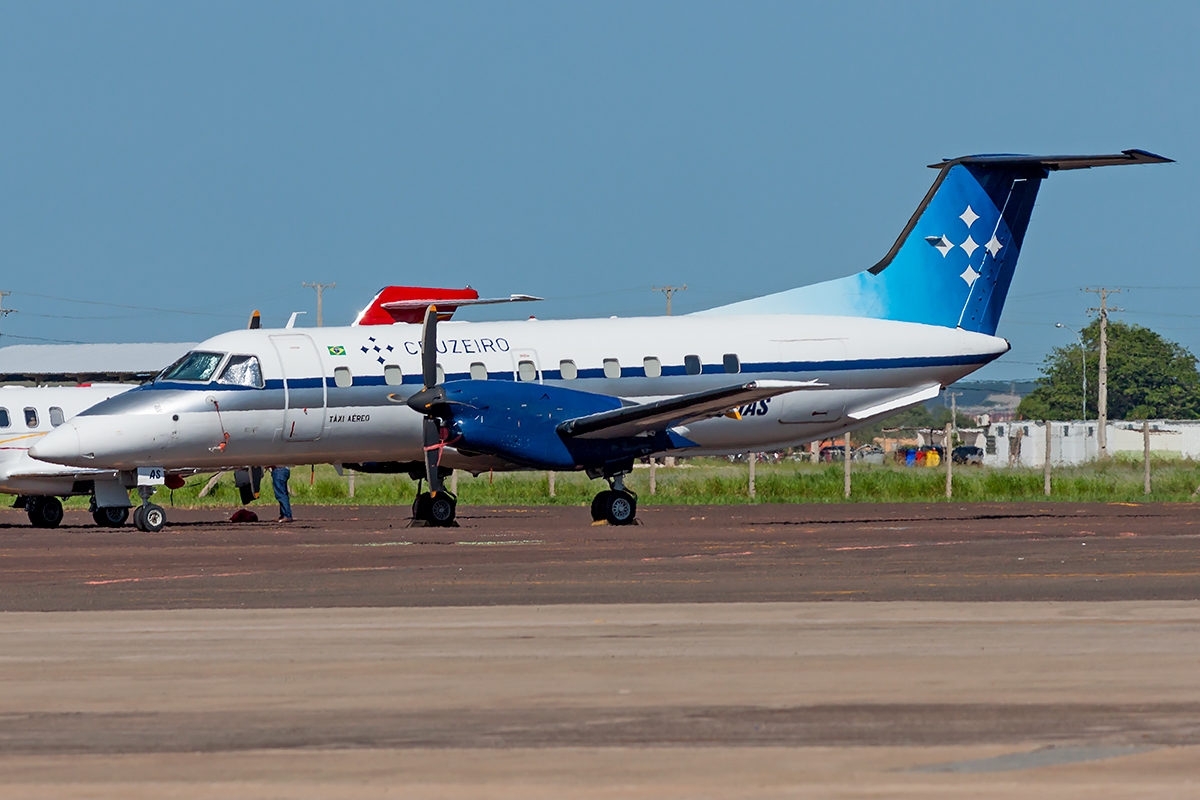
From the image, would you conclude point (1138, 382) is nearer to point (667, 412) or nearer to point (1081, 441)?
point (1081, 441)

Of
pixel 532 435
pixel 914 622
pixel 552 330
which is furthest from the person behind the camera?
pixel 552 330

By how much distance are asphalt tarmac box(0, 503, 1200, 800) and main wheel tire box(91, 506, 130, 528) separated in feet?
38.8

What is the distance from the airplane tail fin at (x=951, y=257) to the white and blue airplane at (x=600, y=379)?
1.5 inches

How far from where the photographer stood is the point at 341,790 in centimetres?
734

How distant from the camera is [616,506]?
30422 mm

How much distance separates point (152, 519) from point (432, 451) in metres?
5.34

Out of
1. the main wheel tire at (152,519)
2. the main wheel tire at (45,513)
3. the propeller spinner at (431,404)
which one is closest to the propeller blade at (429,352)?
the propeller spinner at (431,404)

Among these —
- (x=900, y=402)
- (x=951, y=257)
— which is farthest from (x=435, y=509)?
(x=951, y=257)

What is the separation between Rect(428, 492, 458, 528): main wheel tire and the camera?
30.7 meters

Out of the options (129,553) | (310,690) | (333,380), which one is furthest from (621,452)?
(310,690)

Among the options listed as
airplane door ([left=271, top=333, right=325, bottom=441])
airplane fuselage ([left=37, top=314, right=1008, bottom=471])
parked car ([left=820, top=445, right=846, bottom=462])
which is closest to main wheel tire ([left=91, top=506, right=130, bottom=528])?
airplane fuselage ([left=37, top=314, right=1008, bottom=471])

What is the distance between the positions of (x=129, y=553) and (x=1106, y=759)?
18.5 metres

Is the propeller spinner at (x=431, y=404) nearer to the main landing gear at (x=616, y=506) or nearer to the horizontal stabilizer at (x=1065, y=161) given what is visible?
the main landing gear at (x=616, y=506)

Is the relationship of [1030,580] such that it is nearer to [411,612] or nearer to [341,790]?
[411,612]
